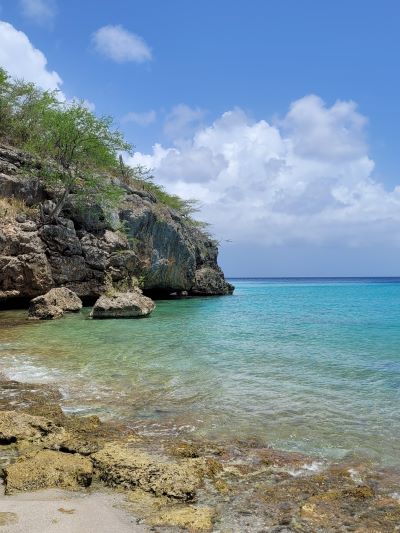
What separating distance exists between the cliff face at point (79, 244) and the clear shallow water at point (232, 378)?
648cm

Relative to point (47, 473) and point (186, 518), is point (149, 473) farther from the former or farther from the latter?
point (47, 473)

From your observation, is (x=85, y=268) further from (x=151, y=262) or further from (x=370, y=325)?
(x=370, y=325)

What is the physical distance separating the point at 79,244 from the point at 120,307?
7522 millimetres

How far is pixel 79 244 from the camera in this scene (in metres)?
28.0

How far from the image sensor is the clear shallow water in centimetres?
684

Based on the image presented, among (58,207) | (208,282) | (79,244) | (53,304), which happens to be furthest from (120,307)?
(208,282)

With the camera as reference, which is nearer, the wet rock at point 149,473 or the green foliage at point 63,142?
the wet rock at point 149,473

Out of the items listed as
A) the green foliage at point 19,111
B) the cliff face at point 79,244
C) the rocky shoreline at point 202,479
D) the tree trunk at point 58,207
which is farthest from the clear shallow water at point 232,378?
the green foliage at point 19,111

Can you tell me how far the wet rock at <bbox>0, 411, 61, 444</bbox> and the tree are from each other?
22.8m

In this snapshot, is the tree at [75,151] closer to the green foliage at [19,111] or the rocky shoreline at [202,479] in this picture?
the green foliage at [19,111]

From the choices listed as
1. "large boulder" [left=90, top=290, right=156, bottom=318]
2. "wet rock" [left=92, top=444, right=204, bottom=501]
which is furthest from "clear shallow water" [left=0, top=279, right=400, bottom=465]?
"large boulder" [left=90, top=290, right=156, bottom=318]

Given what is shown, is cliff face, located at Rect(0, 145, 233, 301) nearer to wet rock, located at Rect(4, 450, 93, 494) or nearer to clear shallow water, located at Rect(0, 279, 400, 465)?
clear shallow water, located at Rect(0, 279, 400, 465)

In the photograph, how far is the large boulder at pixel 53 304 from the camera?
21250 millimetres

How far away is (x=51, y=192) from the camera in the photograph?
92.7 ft
